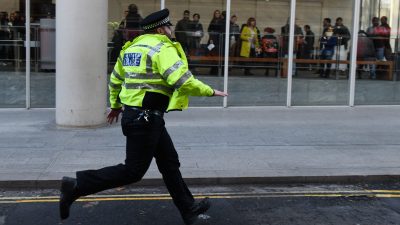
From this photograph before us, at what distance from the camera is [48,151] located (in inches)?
327

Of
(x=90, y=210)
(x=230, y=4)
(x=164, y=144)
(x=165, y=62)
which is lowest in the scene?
(x=90, y=210)

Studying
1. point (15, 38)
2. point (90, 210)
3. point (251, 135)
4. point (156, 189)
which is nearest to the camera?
point (90, 210)

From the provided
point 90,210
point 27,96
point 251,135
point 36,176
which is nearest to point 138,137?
point 90,210

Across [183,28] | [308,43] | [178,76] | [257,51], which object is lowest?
[178,76]

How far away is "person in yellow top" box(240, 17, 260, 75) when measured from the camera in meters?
13.0

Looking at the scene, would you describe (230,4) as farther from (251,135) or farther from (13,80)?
(13,80)

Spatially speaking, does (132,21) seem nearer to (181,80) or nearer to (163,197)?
(163,197)

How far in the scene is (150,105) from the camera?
4.90 metres

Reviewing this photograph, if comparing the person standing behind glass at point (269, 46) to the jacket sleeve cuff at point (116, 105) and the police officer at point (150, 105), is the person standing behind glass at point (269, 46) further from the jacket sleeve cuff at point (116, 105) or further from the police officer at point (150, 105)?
the police officer at point (150, 105)

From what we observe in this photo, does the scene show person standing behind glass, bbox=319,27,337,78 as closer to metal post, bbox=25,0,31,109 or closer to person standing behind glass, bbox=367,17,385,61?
person standing behind glass, bbox=367,17,385,61

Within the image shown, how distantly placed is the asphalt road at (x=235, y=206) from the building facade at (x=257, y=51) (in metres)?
6.33

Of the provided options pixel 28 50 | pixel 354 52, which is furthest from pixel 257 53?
pixel 28 50

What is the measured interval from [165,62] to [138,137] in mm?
697

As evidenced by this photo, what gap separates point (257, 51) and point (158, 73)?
28.0ft
